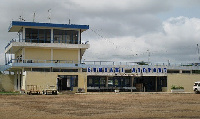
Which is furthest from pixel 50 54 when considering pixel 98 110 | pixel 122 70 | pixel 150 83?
pixel 98 110

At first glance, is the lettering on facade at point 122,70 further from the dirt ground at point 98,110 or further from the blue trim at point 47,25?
the dirt ground at point 98,110

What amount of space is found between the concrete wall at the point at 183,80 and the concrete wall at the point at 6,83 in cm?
2569

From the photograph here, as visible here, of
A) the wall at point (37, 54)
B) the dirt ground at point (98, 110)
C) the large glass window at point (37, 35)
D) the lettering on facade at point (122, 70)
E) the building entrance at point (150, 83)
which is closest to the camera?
the dirt ground at point (98, 110)

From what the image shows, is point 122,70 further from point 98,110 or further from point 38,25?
point 98,110

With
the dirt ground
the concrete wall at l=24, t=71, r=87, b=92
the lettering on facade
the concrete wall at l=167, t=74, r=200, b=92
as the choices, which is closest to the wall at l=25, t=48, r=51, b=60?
the concrete wall at l=24, t=71, r=87, b=92

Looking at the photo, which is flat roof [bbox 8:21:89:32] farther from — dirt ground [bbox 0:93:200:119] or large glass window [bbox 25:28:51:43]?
dirt ground [bbox 0:93:200:119]

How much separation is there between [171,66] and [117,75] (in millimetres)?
11061

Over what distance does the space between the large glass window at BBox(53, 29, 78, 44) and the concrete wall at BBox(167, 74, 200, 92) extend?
15.9 metres

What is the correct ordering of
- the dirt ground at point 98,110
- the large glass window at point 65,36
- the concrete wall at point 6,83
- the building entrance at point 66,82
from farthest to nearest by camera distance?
1. the concrete wall at point 6,83
2. the large glass window at point 65,36
3. the building entrance at point 66,82
4. the dirt ground at point 98,110

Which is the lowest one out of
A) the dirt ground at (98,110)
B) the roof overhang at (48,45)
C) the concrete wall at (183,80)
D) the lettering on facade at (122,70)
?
the dirt ground at (98,110)

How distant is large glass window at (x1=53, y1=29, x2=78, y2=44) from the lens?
50656 mm

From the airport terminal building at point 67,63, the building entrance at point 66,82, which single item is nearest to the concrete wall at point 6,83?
the airport terminal building at point 67,63

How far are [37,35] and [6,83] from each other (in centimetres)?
1028

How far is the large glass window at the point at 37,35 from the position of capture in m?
49.5
